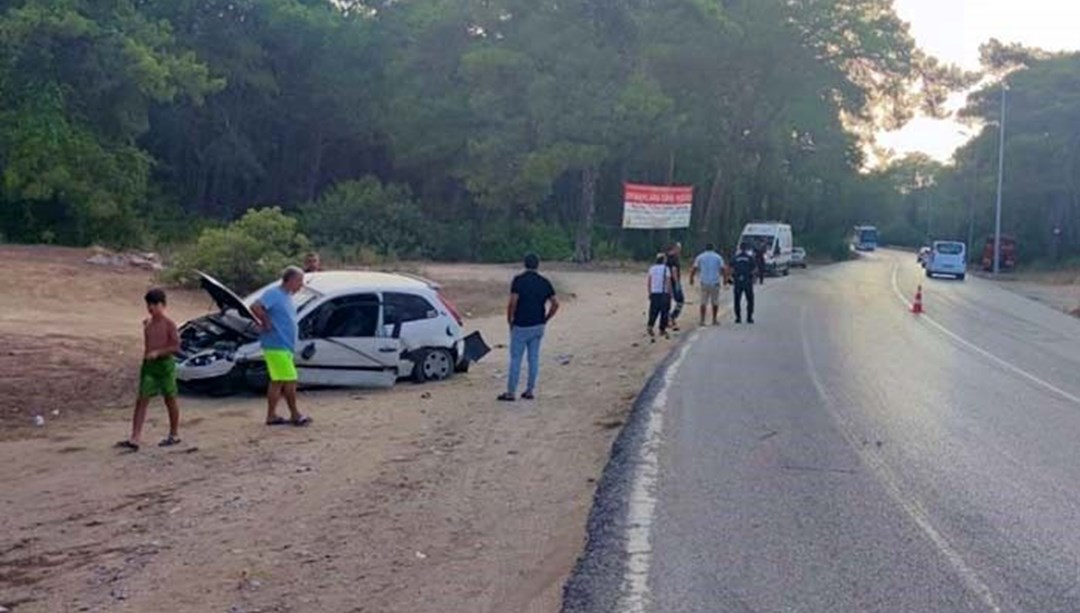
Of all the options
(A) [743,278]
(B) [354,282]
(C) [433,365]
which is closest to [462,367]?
(C) [433,365]

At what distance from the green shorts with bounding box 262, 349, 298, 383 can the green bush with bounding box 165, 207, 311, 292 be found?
1766 centimetres

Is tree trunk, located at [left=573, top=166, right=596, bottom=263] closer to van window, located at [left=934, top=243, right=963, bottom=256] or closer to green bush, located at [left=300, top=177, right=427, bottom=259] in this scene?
green bush, located at [left=300, top=177, right=427, bottom=259]

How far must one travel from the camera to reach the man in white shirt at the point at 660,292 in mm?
23938

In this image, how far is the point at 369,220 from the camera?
5316 cm

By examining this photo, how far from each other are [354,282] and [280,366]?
3.62 m

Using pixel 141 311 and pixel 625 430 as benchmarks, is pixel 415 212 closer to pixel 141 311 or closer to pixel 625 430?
pixel 141 311

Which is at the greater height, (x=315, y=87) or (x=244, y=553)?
(x=315, y=87)

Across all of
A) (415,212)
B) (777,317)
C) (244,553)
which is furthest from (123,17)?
(244,553)

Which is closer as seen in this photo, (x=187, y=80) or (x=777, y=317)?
(x=777, y=317)

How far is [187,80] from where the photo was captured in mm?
45031

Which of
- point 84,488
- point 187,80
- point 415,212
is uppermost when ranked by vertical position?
point 187,80

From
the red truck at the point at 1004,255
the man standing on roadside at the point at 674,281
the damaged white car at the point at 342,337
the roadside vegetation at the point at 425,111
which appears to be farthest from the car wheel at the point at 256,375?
the red truck at the point at 1004,255

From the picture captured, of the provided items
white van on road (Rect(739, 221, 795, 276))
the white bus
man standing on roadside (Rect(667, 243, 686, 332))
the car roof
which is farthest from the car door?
the white bus

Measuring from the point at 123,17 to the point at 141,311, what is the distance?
23.9m
